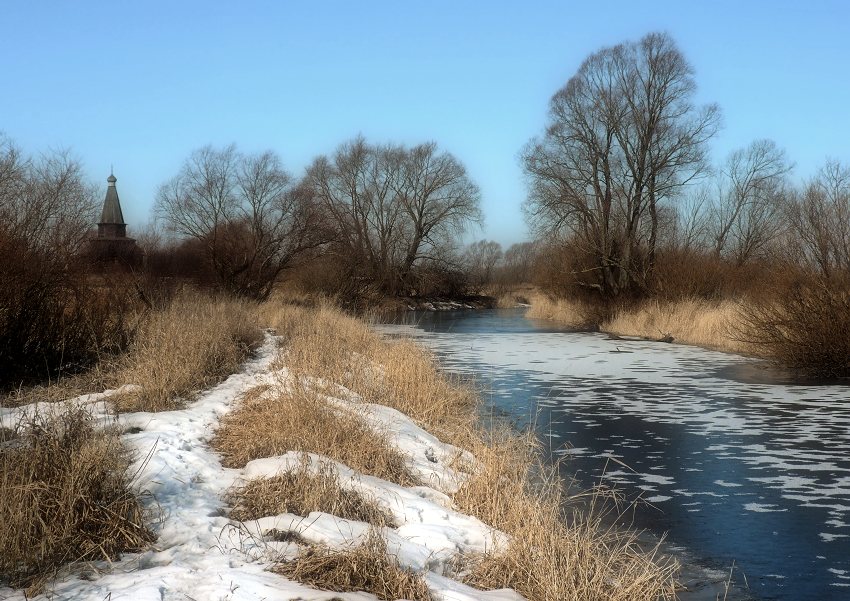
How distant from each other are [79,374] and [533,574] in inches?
279

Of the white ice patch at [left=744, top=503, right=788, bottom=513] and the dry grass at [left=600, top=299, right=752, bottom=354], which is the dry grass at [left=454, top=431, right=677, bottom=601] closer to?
the white ice patch at [left=744, top=503, right=788, bottom=513]

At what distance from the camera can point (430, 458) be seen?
699 centimetres

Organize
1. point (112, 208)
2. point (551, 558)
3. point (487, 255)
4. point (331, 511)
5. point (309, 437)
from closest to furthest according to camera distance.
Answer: point (551, 558) < point (331, 511) < point (309, 437) < point (112, 208) < point (487, 255)

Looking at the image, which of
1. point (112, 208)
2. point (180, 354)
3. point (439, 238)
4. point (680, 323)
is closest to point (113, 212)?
point (112, 208)

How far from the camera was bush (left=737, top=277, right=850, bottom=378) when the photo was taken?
518 inches

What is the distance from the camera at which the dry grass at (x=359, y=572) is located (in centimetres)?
381

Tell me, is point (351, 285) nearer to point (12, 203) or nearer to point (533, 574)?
point (12, 203)

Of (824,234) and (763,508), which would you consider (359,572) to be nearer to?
(763,508)

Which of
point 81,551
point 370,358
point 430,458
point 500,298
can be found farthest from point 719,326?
point 500,298

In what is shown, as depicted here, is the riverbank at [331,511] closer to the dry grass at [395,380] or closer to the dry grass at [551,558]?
the dry grass at [551,558]

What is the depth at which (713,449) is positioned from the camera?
8219 millimetres

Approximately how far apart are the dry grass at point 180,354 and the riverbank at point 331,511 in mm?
57

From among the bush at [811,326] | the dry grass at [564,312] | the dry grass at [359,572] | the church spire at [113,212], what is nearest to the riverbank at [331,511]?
the dry grass at [359,572]

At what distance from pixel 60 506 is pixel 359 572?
5.67 ft
